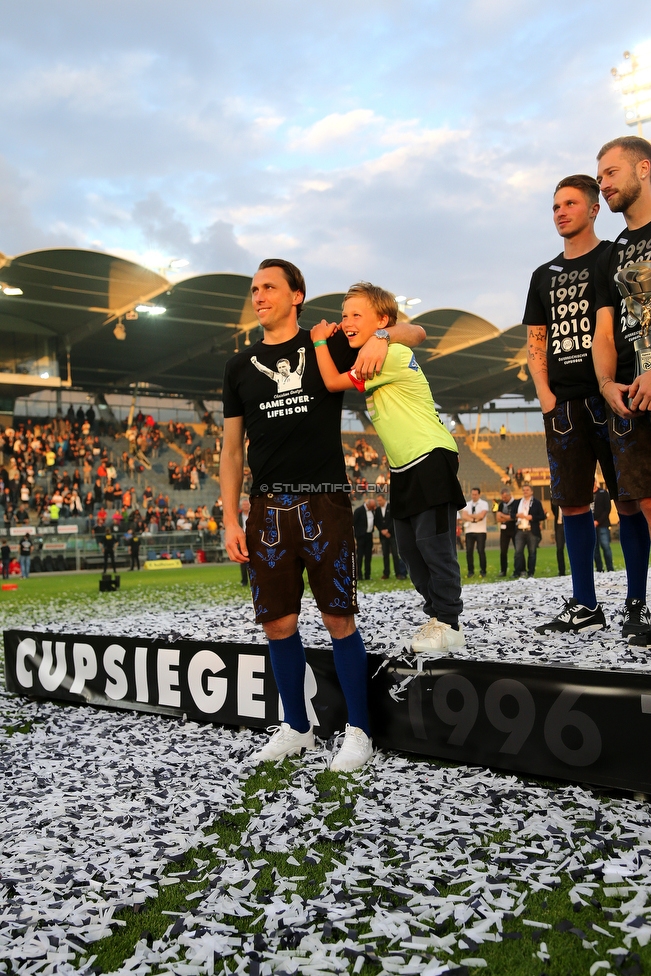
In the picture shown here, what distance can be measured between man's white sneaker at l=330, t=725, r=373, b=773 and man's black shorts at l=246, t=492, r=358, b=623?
49cm

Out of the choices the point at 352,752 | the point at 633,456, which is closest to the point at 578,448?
the point at 633,456

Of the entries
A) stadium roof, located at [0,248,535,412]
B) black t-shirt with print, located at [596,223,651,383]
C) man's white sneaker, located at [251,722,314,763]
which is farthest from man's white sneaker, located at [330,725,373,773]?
stadium roof, located at [0,248,535,412]

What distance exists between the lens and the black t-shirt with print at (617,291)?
9.50 feet

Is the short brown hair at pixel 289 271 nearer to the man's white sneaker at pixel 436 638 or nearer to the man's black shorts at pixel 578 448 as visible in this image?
the man's black shorts at pixel 578 448

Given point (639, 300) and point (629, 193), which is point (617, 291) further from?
point (629, 193)

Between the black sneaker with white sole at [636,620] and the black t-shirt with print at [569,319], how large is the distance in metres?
0.94

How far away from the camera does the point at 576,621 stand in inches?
137

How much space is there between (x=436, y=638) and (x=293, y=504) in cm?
85

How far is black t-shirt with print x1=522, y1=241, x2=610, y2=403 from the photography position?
3.29 metres

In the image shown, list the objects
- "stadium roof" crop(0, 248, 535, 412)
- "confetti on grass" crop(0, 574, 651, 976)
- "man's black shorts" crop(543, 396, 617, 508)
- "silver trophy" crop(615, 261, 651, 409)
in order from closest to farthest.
Result: "confetti on grass" crop(0, 574, 651, 976), "silver trophy" crop(615, 261, 651, 409), "man's black shorts" crop(543, 396, 617, 508), "stadium roof" crop(0, 248, 535, 412)

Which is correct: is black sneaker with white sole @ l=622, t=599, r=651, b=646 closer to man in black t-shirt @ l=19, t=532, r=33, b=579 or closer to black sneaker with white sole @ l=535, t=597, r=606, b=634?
black sneaker with white sole @ l=535, t=597, r=606, b=634

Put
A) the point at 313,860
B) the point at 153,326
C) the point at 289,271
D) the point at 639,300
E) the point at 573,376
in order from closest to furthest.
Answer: the point at 313,860
the point at 639,300
the point at 289,271
the point at 573,376
the point at 153,326

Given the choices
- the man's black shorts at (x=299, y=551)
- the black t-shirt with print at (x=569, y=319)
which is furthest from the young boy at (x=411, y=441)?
the black t-shirt with print at (x=569, y=319)

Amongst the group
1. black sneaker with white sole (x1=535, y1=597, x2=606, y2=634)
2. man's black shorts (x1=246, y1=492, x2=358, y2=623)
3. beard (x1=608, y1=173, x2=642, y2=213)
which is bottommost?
black sneaker with white sole (x1=535, y1=597, x2=606, y2=634)
